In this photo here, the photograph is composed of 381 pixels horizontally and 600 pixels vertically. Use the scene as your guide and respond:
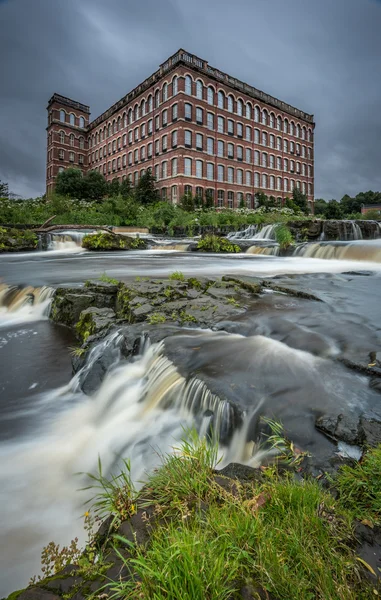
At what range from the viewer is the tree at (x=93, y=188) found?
4175 centimetres

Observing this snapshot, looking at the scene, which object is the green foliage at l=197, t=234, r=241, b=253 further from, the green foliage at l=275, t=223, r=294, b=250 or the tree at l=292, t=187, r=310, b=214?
the tree at l=292, t=187, r=310, b=214

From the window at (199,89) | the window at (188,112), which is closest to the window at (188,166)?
the window at (188,112)

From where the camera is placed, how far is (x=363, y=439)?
2.12 meters

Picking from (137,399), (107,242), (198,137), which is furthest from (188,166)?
(137,399)

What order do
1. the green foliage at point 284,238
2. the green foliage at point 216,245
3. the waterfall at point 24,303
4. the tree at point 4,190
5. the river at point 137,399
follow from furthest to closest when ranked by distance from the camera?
the tree at point 4,190 → the green foliage at point 216,245 → the green foliage at point 284,238 → the waterfall at point 24,303 → the river at point 137,399

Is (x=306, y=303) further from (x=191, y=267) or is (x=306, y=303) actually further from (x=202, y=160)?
(x=202, y=160)

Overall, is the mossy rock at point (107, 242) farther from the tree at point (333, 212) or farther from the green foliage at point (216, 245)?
the tree at point (333, 212)

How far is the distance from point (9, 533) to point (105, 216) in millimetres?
27835

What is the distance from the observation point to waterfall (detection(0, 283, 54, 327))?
6.22 m

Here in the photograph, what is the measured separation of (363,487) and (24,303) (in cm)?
670

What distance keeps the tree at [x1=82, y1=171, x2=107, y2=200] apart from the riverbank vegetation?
145 feet

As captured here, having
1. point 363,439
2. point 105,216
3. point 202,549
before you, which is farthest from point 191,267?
point 105,216

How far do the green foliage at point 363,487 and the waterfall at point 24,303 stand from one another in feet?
19.2

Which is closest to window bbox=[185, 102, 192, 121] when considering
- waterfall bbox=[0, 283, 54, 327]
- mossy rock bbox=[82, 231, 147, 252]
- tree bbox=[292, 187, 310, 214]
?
tree bbox=[292, 187, 310, 214]
